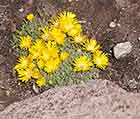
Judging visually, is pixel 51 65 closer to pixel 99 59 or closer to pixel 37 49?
pixel 37 49

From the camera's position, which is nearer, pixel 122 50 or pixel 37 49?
pixel 37 49

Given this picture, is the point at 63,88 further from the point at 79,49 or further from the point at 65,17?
the point at 65,17

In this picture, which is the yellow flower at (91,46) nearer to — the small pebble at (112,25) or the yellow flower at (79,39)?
the yellow flower at (79,39)

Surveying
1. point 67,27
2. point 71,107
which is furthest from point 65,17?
point 71,107

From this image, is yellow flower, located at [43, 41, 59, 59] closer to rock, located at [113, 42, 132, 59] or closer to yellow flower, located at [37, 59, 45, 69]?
yellow flower, located at [37, 59, 45, 69]

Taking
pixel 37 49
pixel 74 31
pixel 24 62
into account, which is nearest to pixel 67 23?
pixel 74 31

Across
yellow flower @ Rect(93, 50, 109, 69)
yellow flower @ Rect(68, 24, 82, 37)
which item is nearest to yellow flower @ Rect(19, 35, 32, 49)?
yellow flower @ Rect(68, 24, 82, 37)
